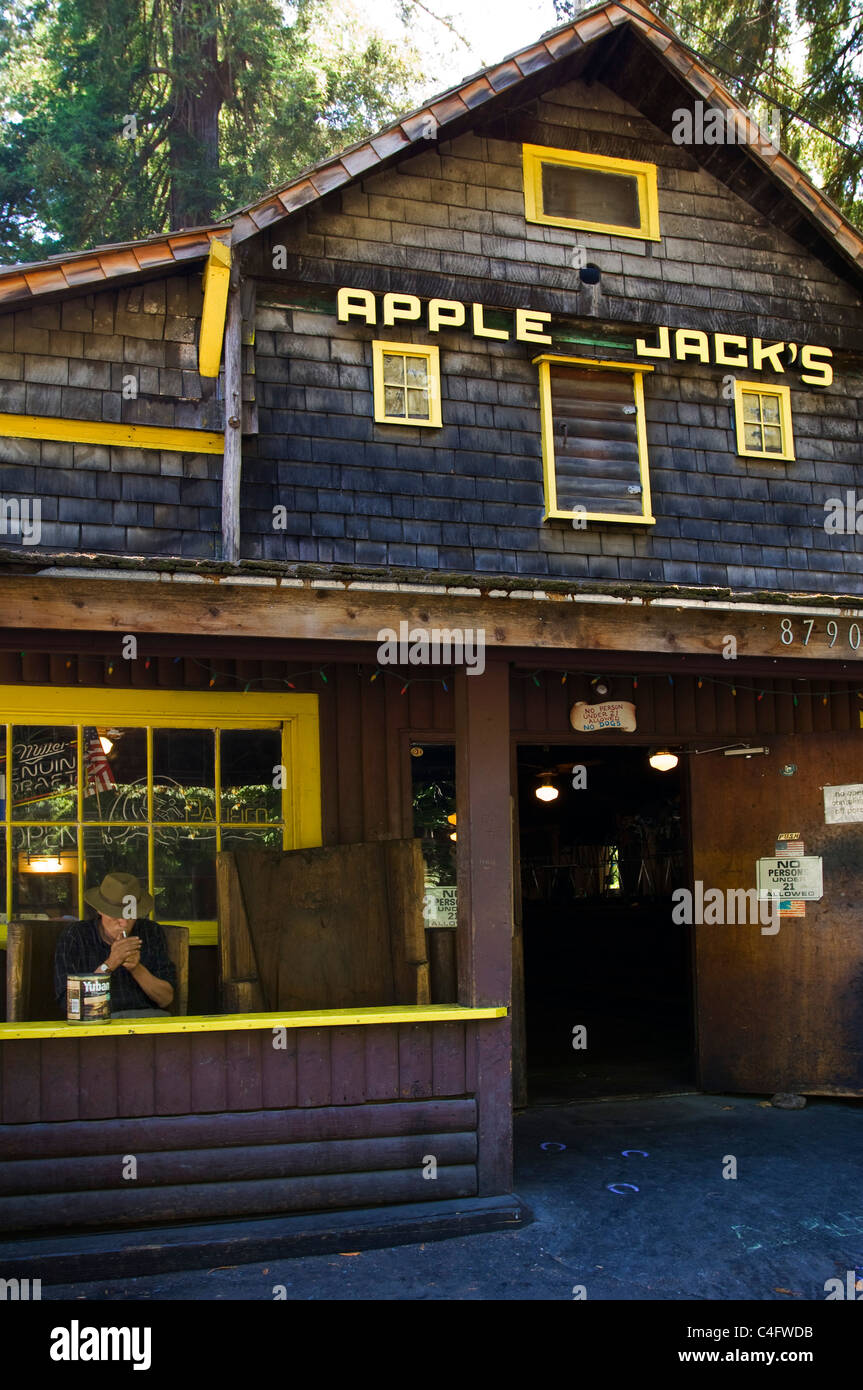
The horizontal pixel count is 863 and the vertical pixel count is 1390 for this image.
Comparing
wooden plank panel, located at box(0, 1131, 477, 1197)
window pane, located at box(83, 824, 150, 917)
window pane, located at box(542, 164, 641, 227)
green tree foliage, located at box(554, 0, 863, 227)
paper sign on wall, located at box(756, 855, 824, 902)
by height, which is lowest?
wooden plank panel, located at box(0, 1131, 477, 1197)

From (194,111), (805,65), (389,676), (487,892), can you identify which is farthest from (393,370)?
(194,111)

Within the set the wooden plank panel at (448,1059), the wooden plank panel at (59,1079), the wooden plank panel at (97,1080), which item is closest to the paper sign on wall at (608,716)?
the wooden plank panel at (448,1059)

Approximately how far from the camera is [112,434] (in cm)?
795

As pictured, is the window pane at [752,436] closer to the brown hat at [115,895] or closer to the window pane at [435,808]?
the window pane at [435,808]

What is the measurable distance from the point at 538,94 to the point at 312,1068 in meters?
7.31

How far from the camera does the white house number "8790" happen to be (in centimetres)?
664

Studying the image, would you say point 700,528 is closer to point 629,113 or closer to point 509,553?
point 509,553

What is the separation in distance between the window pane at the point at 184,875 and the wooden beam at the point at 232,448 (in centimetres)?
181

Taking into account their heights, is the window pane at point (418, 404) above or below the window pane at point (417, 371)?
below

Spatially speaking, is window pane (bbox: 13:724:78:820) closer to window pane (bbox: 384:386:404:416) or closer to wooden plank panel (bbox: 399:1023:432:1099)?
wooden plank panel (bbox: 399:1023:432:1099)

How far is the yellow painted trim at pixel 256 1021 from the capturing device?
5715 millimetres

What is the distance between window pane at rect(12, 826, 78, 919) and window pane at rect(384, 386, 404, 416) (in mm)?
3572

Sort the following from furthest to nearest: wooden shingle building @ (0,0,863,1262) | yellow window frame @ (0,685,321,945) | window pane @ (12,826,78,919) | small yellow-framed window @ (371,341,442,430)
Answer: small yellow-framed window @ (371,341,442,430) < yellow window frame @ (0,685,321,945) < window pane @ (12,826,78,919) < wooden shingle building @ (0,0,863,1262)

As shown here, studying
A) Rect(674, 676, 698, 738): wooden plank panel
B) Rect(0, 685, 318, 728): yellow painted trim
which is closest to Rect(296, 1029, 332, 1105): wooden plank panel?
Rect(0, 685, 318, 728): yellow painted trim
